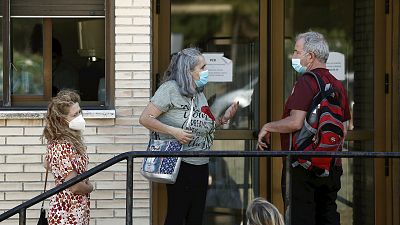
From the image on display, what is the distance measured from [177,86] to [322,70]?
0.92m

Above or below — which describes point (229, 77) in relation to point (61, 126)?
above

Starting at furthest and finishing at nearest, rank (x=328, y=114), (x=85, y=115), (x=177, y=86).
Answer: (x=85, y=115)
(x=177, y=86)
(x=328, y=114)

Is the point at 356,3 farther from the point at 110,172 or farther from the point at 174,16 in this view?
the point at 110,172

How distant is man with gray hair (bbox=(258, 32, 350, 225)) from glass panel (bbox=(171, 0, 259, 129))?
5.33 feet

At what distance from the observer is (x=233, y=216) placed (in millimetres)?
7078

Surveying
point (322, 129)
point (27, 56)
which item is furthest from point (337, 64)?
point (27, 56)

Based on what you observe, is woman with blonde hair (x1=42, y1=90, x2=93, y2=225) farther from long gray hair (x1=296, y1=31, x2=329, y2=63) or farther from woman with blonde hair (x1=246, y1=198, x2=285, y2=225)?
long gray hair (x1=296, y1=31, x2=329, y2=63)

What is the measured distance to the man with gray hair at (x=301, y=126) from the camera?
17.2ft

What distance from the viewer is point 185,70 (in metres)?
5.66

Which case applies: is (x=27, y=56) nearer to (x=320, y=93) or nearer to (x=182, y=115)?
(x=182, y=115)

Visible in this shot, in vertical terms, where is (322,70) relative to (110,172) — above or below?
above

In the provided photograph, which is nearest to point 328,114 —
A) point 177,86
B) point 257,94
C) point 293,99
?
point 293,99

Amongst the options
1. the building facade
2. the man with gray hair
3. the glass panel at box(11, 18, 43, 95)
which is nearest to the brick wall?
the building facade

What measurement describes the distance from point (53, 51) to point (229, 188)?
1713 mm
